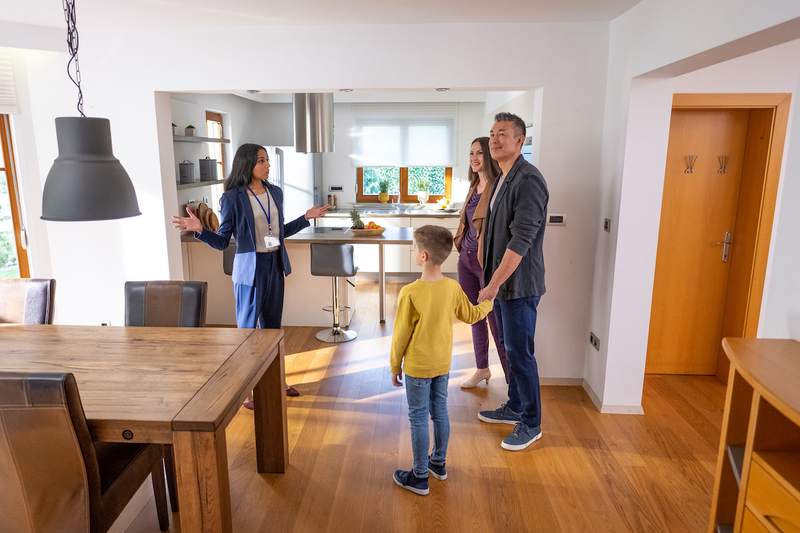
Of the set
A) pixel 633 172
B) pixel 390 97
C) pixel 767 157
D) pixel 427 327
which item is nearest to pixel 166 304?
pixel 427 327

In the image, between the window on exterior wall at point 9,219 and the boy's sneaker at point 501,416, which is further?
the window on exterior wall at point 9,219

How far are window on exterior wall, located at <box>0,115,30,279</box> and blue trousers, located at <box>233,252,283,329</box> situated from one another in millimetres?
1903

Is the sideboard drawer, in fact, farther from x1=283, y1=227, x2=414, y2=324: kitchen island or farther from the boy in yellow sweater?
x1=283, y1=227, x2=414, y2=324: kitchen island

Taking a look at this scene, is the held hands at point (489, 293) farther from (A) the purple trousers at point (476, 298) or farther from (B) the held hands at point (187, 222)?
(B) the held hands at point (187, 222)

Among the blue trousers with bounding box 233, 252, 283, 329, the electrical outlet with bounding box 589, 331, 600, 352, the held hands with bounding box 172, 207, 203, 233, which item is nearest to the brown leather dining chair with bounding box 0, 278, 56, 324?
the held hands with bounding box 172, 207, 203, 233

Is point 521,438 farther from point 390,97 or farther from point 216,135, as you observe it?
point 390,97

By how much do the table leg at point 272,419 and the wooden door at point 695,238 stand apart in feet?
8.71

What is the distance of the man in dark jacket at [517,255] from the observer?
257 centimetres

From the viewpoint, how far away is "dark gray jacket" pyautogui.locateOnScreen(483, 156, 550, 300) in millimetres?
2566

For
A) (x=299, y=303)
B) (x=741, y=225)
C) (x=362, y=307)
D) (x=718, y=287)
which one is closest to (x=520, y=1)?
(x=741, y=225)

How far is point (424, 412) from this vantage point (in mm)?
2334

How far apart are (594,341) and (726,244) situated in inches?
→ 47.1

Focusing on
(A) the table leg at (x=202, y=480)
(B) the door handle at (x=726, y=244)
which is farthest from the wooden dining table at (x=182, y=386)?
(B) the door handle at (x=726, y=244)

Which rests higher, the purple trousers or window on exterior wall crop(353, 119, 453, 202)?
window on exterior wall crop(353, 119, 453, 202)
